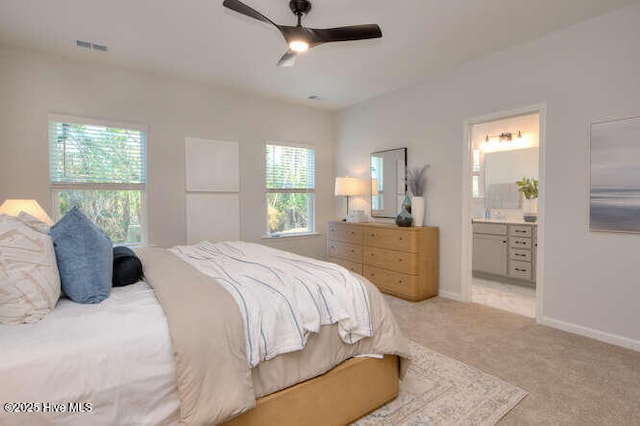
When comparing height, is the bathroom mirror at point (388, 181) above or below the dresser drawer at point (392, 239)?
above

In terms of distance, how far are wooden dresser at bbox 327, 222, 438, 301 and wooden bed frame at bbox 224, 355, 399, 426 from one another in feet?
6.60

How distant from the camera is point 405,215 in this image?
4.11 meters

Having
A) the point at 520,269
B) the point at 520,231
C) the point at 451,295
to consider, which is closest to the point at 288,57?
the point at 451,295

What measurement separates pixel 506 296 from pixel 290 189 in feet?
11.0

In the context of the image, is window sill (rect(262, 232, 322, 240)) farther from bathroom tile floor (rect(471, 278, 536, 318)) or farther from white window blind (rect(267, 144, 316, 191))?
bathroom tile floor (rect(471, 278, 536, 318))

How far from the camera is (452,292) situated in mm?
3936

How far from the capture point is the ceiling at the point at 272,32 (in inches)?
102

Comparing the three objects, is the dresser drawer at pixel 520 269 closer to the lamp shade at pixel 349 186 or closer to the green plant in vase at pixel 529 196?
the green plant in vase at pixel 529 196

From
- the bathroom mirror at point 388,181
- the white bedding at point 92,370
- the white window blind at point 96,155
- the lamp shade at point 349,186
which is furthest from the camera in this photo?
the lamp shade at point 349,186

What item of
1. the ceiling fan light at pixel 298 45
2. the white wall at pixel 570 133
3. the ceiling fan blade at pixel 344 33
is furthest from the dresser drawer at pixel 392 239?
the ceiling fan light at pixel 298 45

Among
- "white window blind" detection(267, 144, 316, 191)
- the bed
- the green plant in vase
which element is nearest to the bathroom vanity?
the green plant in vase

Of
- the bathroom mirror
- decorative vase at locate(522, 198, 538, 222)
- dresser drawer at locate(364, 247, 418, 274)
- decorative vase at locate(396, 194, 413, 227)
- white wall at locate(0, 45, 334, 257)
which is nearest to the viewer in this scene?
white wall at locate(0, 45, 334, 257)

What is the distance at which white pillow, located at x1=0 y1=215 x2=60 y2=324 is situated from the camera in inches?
51.6

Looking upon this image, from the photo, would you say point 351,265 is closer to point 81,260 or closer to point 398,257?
point 398,257
